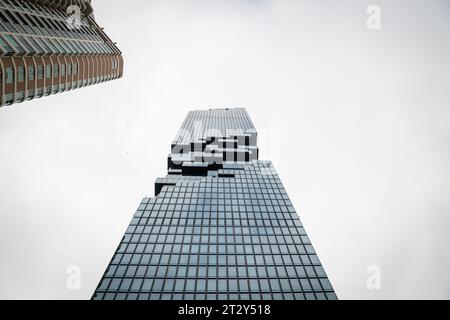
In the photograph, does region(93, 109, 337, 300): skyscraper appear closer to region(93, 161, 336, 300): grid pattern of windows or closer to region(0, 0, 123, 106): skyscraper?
region(93, 161, 336, 300): grid pattern of windows

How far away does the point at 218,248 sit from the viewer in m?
49.8

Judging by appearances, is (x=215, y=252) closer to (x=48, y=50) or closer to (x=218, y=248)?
(x=218, y=248)

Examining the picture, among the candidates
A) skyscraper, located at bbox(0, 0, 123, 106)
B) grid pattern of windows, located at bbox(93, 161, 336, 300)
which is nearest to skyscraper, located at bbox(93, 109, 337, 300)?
grid pattern of windows, located at bbox(93, 161, 336, 300)

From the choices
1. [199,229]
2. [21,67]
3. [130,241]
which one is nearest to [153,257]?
[130,241]

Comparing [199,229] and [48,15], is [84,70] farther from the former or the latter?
[199,229]

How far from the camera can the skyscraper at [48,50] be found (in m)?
33.3

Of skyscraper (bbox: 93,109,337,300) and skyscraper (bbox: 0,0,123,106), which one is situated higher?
skyscraper (bbox: 0,0,123,106)

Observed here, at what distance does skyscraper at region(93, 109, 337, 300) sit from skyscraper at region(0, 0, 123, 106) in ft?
83.8

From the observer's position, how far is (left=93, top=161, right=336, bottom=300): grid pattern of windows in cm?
4012

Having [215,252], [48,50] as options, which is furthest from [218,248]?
[48,50]

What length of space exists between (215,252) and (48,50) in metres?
36.3

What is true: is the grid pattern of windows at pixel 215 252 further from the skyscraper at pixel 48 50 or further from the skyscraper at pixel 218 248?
the skyscraper at pixel 48 50
